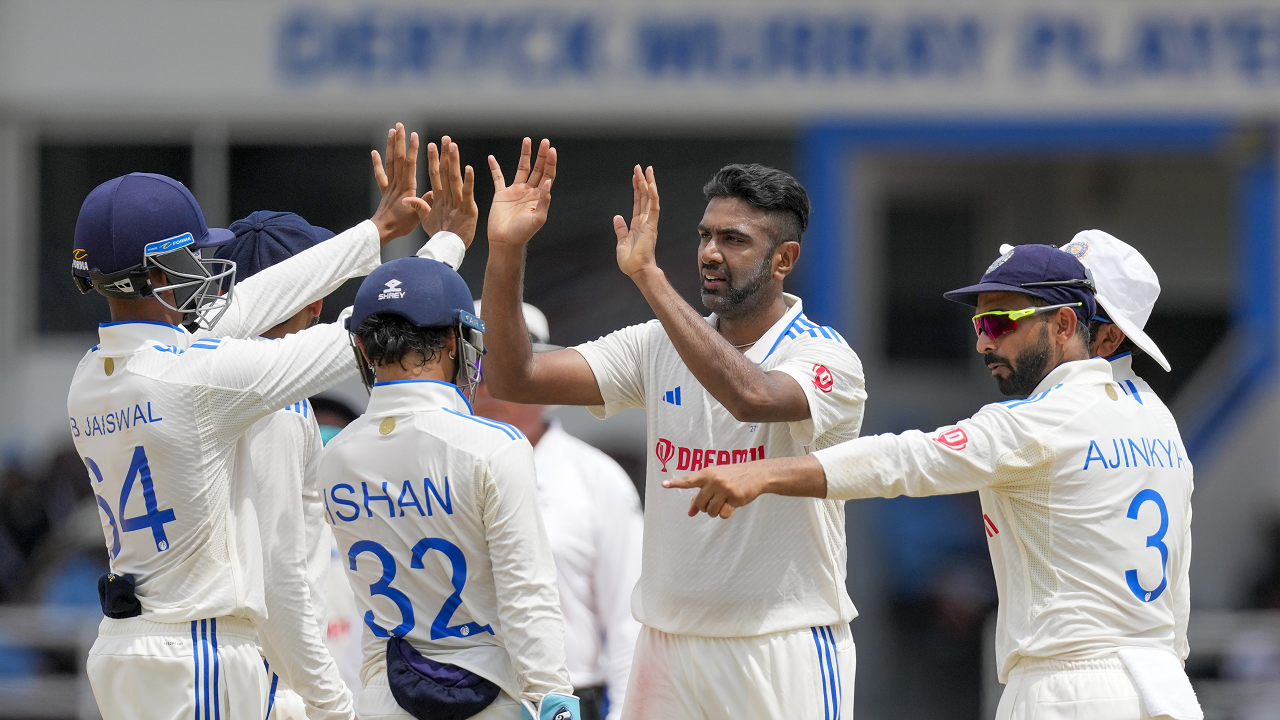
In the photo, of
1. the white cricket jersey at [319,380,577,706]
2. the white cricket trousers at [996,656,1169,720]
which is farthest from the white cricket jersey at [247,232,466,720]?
the white cricket trousers at [996,656,1169,720]

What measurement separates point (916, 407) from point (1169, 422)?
13.1m

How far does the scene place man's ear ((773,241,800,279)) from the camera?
13.4 ft

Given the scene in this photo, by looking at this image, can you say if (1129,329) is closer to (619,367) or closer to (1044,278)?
(1044,278)

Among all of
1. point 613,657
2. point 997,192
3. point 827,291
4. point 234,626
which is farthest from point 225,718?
point 997,192

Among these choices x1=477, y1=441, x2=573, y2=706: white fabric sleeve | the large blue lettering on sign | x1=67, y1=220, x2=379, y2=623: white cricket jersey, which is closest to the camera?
x1=477, y1=441, x2=573, y2=706: white fabric sleeve

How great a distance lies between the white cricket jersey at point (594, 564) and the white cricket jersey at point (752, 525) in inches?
39.4

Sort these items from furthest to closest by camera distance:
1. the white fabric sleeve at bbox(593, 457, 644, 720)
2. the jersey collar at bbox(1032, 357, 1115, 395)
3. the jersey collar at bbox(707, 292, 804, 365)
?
the white fabric sleeve at bbox(593, 457, 644, 720) < the jersey collar at bbox(707, 292, 804, 365) < the jersey collar at bbox(1032, 357, 1115, 395)

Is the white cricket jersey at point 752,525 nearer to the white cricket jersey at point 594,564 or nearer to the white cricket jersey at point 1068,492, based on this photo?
the white cricket jersey at point 1068,492

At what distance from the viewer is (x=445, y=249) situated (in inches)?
151

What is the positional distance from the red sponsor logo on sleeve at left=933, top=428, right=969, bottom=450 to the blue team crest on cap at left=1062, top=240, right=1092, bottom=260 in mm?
707

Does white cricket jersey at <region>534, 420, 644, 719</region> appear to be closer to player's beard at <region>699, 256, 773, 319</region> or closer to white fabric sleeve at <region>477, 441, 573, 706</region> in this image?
player's beard at <region>699, 256, 773, 319</region>

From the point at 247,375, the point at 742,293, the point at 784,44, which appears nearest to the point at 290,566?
the point at 247,375

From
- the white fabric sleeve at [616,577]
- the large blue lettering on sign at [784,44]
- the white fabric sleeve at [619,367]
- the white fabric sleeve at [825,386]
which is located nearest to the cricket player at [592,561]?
the white fabric sleeve at [616,577]

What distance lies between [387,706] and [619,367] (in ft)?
4.23
